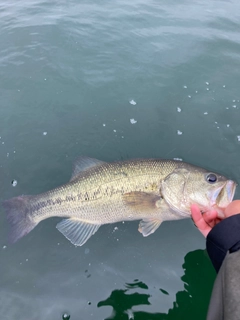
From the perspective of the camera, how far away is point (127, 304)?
3.22 metres

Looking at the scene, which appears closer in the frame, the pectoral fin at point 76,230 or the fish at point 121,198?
the fish at point 121,198

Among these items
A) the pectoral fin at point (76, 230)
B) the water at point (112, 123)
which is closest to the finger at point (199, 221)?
the water at point (112, 123)

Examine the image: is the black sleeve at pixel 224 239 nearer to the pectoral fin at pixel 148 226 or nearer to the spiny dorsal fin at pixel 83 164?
the pectoral fin at pixel 148 226

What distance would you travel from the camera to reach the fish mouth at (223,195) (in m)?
3.18

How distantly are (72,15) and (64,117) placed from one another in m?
4.35

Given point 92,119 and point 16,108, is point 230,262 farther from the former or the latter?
point 16,108

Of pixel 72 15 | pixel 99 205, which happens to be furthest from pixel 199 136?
pixel 72 15

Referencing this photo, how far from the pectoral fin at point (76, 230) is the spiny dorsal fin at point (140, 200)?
20.8 inches

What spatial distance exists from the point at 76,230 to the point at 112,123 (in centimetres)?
210

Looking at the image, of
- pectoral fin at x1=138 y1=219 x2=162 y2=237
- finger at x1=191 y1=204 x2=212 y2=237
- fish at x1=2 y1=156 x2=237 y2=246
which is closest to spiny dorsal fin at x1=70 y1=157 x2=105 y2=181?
fish at x1=2 y1=156 x2=237 y2=246

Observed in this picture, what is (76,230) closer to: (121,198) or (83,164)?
(121,198)

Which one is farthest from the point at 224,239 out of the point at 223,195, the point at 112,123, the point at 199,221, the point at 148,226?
the point at 112,123

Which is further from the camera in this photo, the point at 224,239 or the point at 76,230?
the point at 76,230

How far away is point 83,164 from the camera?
3727 mm
